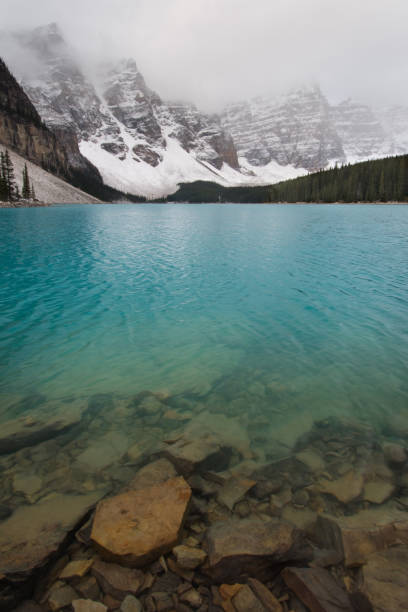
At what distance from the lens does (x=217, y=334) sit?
1323cm

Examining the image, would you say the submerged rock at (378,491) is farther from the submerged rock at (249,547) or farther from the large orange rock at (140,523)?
the large orange rock at (140,523)

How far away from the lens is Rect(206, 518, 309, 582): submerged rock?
13.8 feet

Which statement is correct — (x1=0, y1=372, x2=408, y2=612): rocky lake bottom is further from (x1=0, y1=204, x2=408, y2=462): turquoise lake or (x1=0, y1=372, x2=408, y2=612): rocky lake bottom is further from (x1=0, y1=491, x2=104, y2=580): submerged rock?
(x1=0, y1=204, x2=408, y2=462): turquoise lake

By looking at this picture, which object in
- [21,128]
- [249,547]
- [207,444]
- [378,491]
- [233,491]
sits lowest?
[378,491]

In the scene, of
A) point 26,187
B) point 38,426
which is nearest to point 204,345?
point 38,426

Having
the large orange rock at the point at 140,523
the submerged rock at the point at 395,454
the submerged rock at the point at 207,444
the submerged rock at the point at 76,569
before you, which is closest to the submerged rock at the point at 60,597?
the submerged rock at the point at 76,569

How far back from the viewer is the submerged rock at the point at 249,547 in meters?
4.20

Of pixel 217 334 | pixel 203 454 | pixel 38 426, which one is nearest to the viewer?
pixel 203 454

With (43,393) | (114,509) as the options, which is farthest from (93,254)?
(114,509)

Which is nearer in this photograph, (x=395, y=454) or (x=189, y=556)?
(x=189, y=556)

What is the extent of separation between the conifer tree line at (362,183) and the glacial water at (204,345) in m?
140

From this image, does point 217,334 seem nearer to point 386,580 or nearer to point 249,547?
point 249,547

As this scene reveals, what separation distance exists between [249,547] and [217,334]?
30.0ft

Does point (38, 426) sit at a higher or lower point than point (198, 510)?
higher
